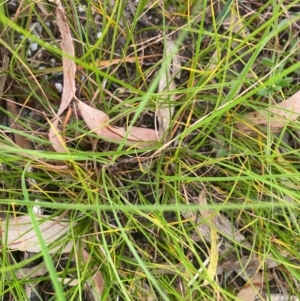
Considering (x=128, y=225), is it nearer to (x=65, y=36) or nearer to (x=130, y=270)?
(x=130, y=270)

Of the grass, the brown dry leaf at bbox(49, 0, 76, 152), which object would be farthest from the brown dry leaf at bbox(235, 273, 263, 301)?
the brown dry leaf at bbox(49, 0, 76, 152)

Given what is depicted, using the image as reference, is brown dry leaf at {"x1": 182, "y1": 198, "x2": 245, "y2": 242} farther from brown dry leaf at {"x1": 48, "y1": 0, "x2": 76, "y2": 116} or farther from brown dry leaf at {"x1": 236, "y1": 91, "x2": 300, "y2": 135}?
brown dry leaf at {"x1": 48, "y1": 0, "x2": 76, "y2": 116}

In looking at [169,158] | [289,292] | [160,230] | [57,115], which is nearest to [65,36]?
[57,115]

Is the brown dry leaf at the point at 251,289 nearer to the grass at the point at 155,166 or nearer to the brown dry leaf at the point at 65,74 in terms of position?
the grass at the point at 155,166

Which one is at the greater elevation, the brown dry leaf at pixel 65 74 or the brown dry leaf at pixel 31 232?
the brown dry leaf at pixel 65 74

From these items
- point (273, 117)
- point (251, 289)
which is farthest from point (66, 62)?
point (251, 289)

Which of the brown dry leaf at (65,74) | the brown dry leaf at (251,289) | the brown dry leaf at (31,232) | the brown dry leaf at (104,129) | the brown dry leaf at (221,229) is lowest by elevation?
the brown dry leaf at (251,289)

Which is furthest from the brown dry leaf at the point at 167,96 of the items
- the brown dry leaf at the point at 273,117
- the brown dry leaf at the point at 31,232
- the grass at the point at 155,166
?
the brown dry leaf at the point at 31,232
